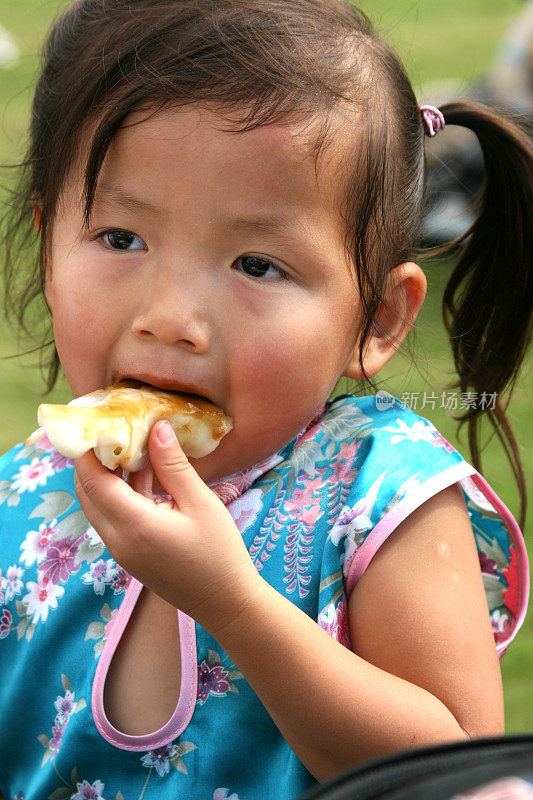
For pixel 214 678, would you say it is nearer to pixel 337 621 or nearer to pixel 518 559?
pixel 337 621

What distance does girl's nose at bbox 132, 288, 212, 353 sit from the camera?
1.39 m

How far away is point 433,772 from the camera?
0.96 meters

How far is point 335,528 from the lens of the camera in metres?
1.54

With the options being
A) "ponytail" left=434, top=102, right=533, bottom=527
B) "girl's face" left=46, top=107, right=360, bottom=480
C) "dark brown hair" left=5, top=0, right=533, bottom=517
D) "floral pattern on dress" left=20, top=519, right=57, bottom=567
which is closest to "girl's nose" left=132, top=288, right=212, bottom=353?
"girl's face" left=46, top=107, right=360, bottom=480

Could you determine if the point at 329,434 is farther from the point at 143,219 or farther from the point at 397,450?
the point at 143,219

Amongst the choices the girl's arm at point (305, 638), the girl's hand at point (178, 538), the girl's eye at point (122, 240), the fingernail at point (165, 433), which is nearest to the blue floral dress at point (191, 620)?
the girl's arm at point (305, 638)

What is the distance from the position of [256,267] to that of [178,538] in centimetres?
43

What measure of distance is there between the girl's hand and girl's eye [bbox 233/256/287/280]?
275 millimetres

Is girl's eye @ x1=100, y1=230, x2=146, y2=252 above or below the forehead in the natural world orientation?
below

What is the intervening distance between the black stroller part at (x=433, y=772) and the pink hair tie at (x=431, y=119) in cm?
116

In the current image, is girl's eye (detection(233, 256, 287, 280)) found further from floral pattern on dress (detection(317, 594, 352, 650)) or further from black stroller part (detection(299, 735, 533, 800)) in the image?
black stroller part (detection(299, 735, 533, 800))

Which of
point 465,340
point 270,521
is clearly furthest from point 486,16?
point 270,521

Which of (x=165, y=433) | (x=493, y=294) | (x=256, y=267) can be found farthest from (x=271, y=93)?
(x=493, y=294)

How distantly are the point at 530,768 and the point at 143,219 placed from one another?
3.01 ft
